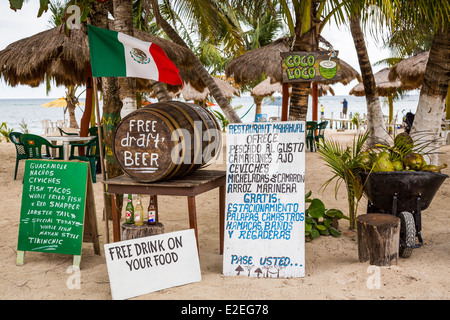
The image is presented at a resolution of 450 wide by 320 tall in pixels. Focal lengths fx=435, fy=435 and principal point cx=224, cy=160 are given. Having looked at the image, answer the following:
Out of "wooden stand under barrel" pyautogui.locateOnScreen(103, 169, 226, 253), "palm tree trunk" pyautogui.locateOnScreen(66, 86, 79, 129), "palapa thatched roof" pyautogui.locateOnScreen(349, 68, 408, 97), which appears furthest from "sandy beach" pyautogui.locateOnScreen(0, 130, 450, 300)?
"palapa thatched roof" pyautogui.locateOnScreen(349, 68, 408, 97)

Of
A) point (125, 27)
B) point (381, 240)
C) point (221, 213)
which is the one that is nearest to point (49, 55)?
point (125, 27)

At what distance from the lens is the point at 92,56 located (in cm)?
349

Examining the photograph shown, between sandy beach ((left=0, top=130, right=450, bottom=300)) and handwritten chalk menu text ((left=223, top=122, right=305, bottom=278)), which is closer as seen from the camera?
sandy beach ((left=0, top=130, right=450, bottom=300))

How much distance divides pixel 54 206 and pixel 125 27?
216cm

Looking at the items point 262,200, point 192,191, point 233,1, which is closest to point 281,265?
point 262,200

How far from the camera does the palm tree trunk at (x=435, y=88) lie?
525cm

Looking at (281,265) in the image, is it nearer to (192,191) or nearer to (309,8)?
(192,191)

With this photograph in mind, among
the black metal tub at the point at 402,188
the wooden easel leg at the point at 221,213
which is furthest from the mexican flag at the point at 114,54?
the black metal tub at the point at 402,188

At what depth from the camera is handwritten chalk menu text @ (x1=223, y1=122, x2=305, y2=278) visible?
3.28 metres

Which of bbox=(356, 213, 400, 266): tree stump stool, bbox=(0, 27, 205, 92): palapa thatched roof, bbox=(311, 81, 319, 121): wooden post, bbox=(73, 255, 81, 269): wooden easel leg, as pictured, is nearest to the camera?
bbox=(356, 213, 400, 266): tree stump stool

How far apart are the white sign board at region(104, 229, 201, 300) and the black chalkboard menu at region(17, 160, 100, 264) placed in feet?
2.53

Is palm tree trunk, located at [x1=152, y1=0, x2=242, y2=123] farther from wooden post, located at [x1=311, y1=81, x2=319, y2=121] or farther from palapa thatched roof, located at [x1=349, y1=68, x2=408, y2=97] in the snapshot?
palapa thatched roof, located at [x1=349, y1=68, x2=408, y2=97]

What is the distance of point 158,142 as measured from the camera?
3096 millimetres
